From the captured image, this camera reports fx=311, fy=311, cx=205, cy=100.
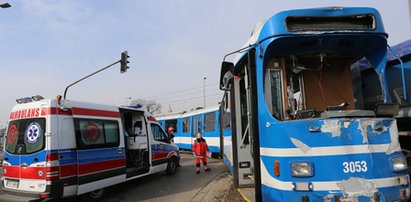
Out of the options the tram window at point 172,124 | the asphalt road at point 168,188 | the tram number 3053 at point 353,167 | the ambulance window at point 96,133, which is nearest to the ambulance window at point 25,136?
the ambulance window at point 96,133

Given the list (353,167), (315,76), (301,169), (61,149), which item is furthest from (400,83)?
(61,149)

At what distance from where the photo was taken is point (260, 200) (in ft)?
15.0

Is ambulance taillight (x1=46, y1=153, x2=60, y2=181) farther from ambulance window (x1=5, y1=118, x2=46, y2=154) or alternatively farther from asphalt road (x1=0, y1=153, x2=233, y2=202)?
asphalt road (x1=0, y1=153, x2=233, y2=202)

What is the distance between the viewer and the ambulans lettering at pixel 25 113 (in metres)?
6.98

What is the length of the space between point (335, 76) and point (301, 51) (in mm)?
822

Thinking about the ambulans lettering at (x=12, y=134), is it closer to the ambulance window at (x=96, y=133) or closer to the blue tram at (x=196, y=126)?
the ambulance window at (x=96, y=133)

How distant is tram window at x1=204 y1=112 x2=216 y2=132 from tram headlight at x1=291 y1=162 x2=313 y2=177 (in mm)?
12394

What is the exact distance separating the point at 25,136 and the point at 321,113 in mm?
6414

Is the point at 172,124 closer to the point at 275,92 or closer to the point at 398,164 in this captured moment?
the point at 275,92

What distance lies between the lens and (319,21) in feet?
14.1

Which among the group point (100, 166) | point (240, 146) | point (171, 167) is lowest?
point (171, 167)

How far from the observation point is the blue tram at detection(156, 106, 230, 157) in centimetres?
1612

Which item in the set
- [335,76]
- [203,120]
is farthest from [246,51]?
[203,120]

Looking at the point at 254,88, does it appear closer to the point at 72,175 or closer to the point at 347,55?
the point at 347,55
